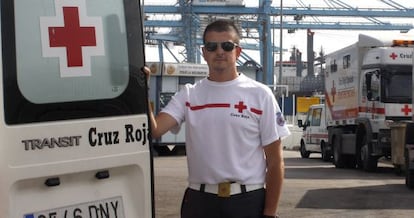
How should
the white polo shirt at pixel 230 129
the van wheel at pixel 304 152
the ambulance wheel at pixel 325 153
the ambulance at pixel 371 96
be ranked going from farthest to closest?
1. the van wheel at pixel 304 152
2. the ambulance wheel at pixel 325 153
3. the ambulance at pixel 371 96
4. the white polo shirt at pixel 230 129

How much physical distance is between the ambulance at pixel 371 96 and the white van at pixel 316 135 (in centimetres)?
283

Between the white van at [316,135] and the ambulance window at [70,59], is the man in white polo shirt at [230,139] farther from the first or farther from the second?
the white van at [316,135]

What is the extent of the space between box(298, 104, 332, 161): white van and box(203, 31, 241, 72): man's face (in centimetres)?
1994

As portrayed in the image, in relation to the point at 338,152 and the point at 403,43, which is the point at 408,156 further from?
the point at 338,152

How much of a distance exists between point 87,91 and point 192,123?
0.69 m

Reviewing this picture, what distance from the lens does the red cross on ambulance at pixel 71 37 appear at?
3555 millimetres

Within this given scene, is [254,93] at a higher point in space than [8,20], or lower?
lower

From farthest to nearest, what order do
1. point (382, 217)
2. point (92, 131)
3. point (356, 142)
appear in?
1. point (356, 142)
2. point (382, 217)
3. point (92, 131)

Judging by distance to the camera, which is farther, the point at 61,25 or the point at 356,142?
the point at 356,142

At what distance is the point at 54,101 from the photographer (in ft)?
11.7

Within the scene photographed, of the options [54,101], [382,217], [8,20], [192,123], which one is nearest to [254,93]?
[192,123]

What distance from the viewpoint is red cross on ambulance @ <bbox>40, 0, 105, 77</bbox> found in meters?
3.55

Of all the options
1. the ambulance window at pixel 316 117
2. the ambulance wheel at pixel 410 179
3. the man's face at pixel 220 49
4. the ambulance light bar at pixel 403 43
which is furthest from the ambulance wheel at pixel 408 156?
the ambulance window at pixel 316 117

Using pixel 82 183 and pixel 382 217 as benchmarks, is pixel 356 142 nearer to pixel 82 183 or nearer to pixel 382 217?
pixel 382 217
